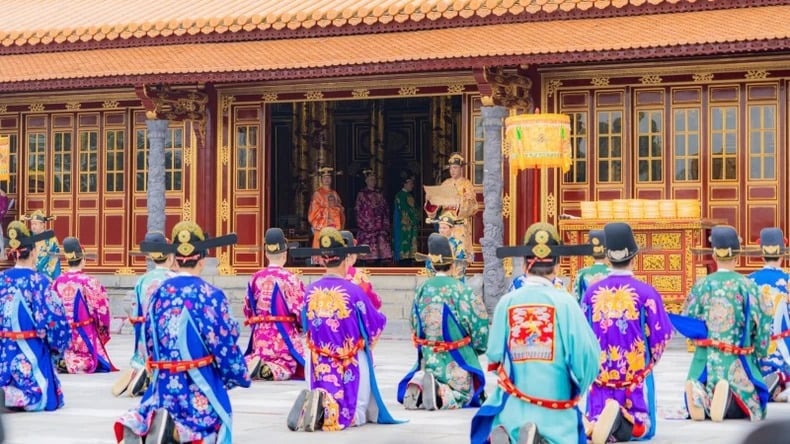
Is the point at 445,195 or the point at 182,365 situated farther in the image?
the point at 445,195

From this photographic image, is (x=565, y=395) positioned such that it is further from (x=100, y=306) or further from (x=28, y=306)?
(x=100, y=306)

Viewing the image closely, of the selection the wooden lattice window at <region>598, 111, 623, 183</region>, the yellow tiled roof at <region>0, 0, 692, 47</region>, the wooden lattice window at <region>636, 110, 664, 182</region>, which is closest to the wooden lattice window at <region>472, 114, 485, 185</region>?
the yellow tiled roof at <region>0, 0, 692, 47</region>

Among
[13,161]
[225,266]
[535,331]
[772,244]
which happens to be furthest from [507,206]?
[535,331]

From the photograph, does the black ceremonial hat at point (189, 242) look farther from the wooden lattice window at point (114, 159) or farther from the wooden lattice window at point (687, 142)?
the wooden lattice window at point (114, 159)

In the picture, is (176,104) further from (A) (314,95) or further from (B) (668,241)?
(B) (668,241)

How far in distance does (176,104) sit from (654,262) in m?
7.32

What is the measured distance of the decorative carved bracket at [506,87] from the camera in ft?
62.0

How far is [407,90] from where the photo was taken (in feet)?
67.8

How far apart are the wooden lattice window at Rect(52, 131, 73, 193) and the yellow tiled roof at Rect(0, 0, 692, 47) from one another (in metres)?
1.56

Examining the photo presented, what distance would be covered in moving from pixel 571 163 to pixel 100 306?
21.0 ft

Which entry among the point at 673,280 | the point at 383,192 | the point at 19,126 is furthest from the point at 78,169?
the point at 673,280

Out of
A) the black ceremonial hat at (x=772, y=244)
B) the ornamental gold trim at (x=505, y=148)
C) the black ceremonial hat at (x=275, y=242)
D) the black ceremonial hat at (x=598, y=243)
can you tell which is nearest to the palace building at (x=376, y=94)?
the ornamental gold trim at (x=505, y=148)

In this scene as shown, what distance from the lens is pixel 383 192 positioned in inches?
1021

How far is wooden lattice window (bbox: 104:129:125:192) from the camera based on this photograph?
74.2 ft
